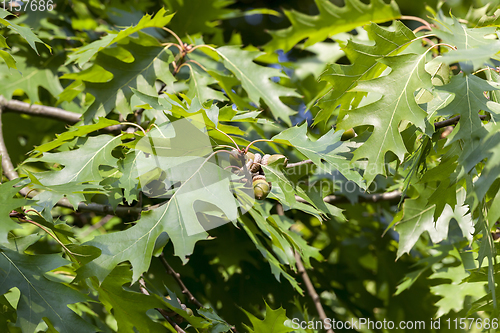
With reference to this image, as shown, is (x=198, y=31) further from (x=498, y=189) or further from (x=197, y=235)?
(x=498, y=189)

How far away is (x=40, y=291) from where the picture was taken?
40.1 inches

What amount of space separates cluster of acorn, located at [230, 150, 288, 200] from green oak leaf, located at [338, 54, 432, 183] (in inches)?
8.5

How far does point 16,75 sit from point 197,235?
1.53 metres

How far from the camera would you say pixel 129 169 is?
105 cm

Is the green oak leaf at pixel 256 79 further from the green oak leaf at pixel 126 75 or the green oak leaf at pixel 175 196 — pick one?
the green oak leaf at pixel 175 196

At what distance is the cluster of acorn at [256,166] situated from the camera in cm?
102

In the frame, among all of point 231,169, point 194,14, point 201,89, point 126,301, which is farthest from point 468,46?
point 194,14

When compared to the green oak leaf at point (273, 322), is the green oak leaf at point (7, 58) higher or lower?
higher

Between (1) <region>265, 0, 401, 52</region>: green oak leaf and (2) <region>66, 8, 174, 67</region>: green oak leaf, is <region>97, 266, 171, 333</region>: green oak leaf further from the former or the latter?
(1) <region>265, 0, 401, 52</region>: green oak leaf

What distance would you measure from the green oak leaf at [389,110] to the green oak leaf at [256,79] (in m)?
0.57

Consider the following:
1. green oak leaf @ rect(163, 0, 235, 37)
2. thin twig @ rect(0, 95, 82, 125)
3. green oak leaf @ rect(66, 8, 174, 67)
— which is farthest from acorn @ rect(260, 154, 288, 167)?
green oak leaf @ rect(163, 0, 235, 37)

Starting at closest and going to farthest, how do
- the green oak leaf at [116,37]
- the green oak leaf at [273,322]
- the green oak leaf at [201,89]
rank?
the green oak leaf at [273,322] → the green oak leaf at [116,37] → the green oak leaf at [201,89]

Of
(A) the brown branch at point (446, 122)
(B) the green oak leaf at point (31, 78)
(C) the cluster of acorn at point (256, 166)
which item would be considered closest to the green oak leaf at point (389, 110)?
(A) the brown branch at point (446, 122)

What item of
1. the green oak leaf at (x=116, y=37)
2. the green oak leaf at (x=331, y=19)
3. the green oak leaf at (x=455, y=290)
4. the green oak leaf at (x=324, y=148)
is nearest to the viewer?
the green oak leaf at (x=324, y=148)
